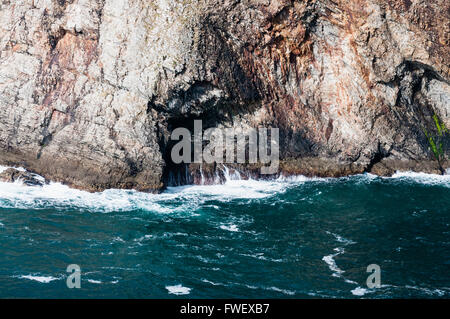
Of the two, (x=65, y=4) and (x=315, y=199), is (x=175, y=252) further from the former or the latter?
(x=65, y=4)

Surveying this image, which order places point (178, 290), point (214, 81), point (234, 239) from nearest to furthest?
point (178, 290), point (234, 239), point (214, 81)

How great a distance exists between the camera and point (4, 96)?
51.5 metres

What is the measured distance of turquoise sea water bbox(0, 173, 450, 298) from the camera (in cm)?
3228

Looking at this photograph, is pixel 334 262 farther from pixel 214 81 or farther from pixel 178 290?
pixel 214 81

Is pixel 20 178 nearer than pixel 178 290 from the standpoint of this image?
No

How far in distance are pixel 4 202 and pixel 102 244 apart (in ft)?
39.6

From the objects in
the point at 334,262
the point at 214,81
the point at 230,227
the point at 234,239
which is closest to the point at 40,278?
the point at 234,239

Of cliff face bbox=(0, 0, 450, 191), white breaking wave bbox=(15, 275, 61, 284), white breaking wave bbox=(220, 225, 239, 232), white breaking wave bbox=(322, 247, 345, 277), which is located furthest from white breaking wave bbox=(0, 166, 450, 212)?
A: white breaking wave bbox=(322, 247, 345, 277)

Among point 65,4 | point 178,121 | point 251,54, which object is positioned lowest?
point 178,121

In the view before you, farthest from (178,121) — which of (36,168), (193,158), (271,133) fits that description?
(36,168)

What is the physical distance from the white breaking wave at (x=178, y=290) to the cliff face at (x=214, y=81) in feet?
60.3

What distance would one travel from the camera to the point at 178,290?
104 feet

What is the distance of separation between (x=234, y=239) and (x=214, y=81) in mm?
18036

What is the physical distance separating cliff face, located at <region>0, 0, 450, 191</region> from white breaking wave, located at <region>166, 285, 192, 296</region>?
18382mm
